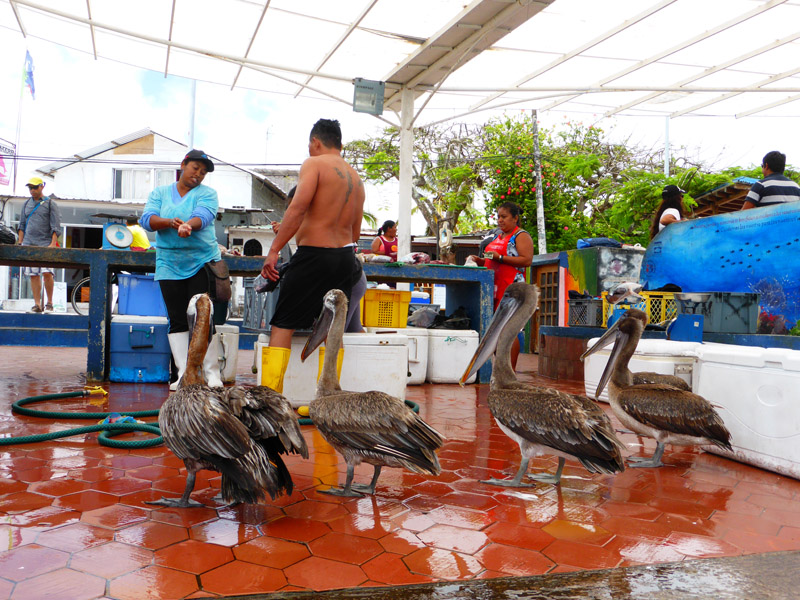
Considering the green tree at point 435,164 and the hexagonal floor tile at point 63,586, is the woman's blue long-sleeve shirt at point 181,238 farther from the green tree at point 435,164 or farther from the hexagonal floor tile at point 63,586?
the green tree at point 435,164

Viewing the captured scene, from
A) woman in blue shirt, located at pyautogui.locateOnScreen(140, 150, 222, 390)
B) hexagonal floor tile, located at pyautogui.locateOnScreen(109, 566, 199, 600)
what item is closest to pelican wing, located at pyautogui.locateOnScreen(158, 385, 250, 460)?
hexagonal floor tile, located at pyautogui.locateOnScreen(109, 566, 199, 600)

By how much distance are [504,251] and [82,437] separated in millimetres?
5078

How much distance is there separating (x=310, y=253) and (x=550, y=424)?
2281mm

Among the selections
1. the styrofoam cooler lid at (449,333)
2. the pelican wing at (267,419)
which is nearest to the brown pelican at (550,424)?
the pelican wing at (267,419)

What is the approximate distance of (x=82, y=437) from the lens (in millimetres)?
4660

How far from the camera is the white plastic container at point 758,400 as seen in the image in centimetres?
411

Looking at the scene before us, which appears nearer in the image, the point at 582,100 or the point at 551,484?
the point at 551,484

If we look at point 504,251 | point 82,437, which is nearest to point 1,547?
point 82,437

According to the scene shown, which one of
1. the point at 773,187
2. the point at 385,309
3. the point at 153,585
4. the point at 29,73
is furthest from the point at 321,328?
the point at 29,73

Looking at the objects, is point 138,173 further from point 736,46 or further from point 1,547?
point 1,547

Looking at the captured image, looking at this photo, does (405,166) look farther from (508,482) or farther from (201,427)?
(201,427)

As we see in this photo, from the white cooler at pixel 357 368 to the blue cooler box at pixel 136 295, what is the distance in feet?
9.62

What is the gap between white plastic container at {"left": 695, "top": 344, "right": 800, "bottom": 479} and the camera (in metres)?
4.11

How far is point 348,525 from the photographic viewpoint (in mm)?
2973
